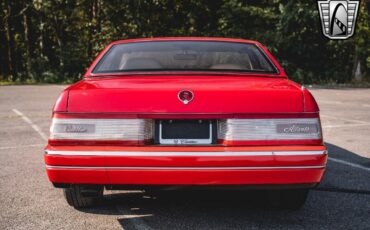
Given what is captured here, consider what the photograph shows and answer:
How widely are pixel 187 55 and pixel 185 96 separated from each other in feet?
4.24

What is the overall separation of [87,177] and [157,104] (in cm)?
64

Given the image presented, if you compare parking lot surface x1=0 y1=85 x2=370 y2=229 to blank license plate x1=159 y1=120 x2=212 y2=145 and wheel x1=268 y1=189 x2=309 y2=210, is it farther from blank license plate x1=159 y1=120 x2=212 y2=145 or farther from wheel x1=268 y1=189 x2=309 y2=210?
blank license plate x1=159 y1=120 x2=212 y2=145

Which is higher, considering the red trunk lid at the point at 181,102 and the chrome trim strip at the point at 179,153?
the red trunk lid at the point at 181,102

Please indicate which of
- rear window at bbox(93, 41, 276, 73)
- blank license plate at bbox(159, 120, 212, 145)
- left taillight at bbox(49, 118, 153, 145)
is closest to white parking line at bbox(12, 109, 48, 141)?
rear window at bbox(93, 41, 276, 73)

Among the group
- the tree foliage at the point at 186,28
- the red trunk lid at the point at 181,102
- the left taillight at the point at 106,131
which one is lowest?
the tree foliage at the point at 186,28

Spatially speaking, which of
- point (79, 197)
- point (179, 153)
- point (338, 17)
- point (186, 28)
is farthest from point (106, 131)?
point (186, 28)

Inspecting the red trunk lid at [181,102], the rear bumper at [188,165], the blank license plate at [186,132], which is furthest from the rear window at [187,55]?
the rear bumper at [188,165]

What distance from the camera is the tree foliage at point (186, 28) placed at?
2575 centimetres

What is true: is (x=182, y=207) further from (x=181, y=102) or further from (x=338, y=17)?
(x=338, y=17)

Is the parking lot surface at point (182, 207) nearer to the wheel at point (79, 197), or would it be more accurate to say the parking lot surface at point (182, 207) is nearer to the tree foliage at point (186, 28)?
the wheel at point (79, 197)

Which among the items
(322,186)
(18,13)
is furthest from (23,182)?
(18,13)

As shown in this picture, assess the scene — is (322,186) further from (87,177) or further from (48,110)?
(48,110)

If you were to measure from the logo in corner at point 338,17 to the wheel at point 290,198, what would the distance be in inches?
795

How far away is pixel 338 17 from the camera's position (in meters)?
23.9
